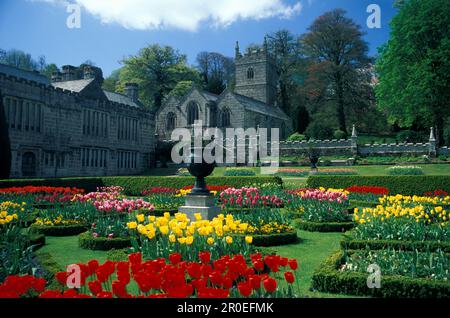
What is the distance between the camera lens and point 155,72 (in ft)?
206

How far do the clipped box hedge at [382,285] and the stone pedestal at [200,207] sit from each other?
533 centimetres

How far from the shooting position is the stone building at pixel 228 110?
5116cm

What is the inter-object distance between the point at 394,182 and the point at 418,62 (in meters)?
16.6

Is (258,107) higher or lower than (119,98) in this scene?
higher

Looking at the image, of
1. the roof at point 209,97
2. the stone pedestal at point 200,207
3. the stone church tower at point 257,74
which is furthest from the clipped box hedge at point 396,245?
the stone church tower at point 257,74

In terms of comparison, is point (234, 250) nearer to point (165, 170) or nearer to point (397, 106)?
point (397, 106)

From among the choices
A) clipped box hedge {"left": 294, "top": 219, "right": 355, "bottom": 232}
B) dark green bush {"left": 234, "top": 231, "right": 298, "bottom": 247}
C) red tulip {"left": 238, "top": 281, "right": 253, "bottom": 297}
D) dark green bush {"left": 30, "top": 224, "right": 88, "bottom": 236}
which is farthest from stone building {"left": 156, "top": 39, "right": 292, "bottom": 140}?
red tulip {"left": 238, "top": 281, "right": 253, "bottom": 297}

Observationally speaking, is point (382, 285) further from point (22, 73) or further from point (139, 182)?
point (22, 73)

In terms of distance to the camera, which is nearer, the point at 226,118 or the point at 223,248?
the point at 223,248

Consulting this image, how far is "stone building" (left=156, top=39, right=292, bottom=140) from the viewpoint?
51156mm

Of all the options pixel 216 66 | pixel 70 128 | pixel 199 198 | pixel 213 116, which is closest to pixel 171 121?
pixel 213 116

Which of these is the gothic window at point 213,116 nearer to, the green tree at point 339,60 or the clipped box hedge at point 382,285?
the green tree at point 339,60
